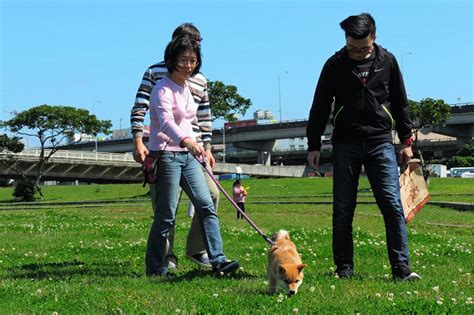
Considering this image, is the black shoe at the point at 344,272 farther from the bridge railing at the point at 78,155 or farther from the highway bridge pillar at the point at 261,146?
the highway bridge pillar at the point at 261,146

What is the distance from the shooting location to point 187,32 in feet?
21.9

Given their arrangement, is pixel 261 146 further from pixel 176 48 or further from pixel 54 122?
pixel 176 48

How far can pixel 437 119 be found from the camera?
58.5m

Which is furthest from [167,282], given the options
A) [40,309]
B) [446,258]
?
[446,258]

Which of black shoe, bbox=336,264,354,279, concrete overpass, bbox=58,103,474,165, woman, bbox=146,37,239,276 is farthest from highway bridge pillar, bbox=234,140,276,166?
black shoe, bbox=336,264,354,279

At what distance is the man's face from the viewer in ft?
20.4

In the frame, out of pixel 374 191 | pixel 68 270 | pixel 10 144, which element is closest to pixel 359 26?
pixel 374 191

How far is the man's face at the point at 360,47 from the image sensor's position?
622cm

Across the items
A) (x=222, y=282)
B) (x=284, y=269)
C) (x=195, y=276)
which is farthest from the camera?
(x=195, y=276)

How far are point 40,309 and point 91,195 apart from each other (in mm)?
52826

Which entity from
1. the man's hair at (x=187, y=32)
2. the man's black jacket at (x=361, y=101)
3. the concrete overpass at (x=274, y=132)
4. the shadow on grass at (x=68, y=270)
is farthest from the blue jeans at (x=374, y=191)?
the concrete overpass at (x=274, y=132)

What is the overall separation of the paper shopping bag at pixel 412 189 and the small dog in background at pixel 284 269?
5.31ft

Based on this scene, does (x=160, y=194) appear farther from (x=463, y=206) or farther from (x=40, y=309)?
(x=463, y=206)

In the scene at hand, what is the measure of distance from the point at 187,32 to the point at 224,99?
73.9 m
